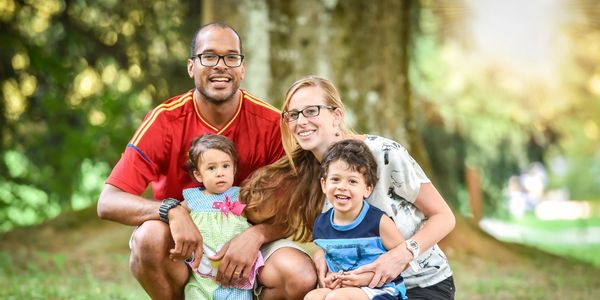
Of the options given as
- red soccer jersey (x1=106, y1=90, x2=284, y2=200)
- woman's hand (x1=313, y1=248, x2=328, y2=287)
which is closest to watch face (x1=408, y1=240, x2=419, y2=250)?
woman's hand (x1=313, y1=248, x2=328, y2=287)

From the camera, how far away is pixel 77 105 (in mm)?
11250

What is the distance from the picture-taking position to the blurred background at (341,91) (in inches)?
318

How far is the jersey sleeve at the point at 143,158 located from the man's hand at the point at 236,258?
0.52m

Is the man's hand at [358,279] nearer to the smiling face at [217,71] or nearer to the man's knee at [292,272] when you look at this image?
the man's knee at [292,272]

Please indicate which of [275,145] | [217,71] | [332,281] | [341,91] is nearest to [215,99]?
[217,71]

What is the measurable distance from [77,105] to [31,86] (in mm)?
579

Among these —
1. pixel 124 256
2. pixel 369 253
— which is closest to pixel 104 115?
pixel 124 256

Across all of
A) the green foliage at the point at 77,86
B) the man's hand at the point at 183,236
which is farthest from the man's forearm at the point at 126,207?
the green foliage at the point at 77,86

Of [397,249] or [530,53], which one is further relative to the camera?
[530,53]

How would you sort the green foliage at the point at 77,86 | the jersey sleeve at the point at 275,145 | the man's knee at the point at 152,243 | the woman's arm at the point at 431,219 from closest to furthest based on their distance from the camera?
the woman's arm at the point at 431,219, the man's knee at the point at 152,243, the jersey sleeve at the point at 275,145, the green foliage at the point at 77,86

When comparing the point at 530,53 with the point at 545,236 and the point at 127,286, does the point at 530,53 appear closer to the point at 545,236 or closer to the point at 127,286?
the point at 545,236

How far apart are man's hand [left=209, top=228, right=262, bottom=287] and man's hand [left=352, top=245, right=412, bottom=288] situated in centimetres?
51

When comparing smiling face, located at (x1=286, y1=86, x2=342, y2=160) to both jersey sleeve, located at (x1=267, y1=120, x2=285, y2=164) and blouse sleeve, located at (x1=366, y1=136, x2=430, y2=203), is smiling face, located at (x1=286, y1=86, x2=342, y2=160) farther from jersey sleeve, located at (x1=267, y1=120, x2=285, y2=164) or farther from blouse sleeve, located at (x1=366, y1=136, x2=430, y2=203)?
jersey sleeve, located at (x1=267, y1=120, x2=285, y2=164)

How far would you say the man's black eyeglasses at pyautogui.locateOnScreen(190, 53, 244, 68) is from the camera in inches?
166
